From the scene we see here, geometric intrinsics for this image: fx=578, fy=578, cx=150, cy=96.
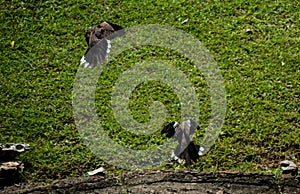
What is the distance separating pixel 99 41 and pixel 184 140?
169 cm

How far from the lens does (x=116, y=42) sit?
6477mm

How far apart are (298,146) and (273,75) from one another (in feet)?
3.26

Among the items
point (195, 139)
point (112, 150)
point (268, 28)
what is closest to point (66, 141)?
point (112, 150)

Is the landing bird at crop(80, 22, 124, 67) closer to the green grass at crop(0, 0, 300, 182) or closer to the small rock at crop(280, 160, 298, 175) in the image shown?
the green grass at crop(0, 0, 300, 182)

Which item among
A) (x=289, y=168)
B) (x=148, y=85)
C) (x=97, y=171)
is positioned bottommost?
(x=289, y=168)

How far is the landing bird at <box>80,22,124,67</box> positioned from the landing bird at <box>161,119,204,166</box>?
128cm

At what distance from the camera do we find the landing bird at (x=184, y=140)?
520 centimetres

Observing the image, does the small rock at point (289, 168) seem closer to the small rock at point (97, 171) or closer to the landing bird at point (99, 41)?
the small rock at point (97, 171)

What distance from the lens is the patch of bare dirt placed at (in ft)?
15.8

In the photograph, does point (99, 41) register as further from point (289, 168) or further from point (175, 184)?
point (289, 168)

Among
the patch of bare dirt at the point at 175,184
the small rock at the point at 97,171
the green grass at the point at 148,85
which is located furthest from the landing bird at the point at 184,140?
the small rock at the point at 97,171

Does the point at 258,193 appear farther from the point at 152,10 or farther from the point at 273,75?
the point at 152,10

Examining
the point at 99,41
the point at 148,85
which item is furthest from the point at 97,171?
the point at 99,41

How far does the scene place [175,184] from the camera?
4887 mm
